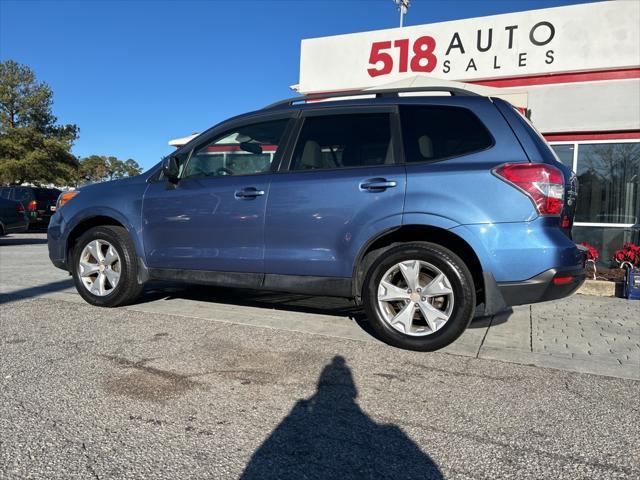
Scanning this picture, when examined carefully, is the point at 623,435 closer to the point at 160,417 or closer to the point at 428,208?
the point at 428,208

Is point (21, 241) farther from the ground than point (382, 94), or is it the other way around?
point (382, 94)

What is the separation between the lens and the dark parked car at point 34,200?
58.1 ft

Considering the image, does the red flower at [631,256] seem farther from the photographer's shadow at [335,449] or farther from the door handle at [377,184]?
the photographer's shadow at [335,449]

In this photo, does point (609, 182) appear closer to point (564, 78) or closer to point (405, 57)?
→ point (564, 78)

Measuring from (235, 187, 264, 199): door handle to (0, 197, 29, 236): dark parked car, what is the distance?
39.6 feet

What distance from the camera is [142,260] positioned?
4.94m

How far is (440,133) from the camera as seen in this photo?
12.8 feet

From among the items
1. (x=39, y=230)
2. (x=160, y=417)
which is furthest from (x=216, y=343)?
(x=39, y=230)

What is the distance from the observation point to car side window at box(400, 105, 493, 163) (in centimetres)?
377

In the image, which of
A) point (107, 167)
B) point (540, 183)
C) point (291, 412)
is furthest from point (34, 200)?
point (107, 167)

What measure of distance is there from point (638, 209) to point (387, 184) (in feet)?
23.6

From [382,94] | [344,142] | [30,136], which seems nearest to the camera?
[344,142]

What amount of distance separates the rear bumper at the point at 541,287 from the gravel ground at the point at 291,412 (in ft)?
1.68

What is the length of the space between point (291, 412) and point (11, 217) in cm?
1409
